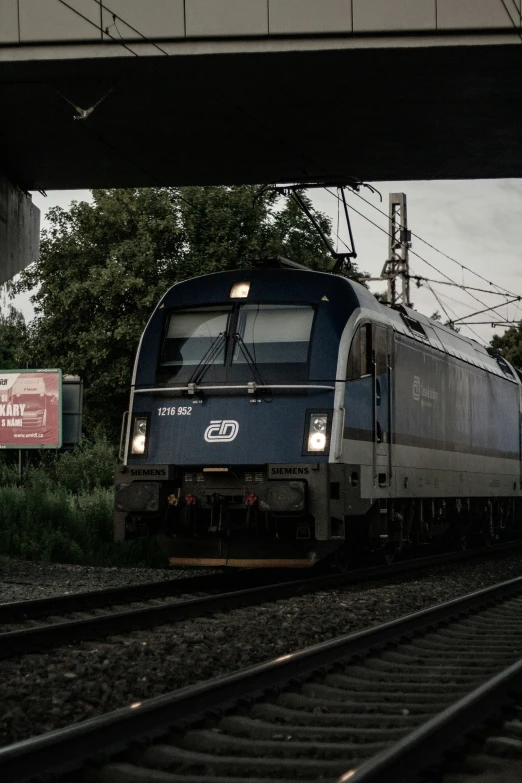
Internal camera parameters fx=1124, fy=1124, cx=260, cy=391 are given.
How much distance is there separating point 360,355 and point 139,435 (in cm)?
271

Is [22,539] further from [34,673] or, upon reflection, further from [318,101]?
[34,673]

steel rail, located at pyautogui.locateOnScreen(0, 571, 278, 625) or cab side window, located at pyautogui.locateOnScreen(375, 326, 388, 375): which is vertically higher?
A: cab side window, located at pyautogui.locateOnScreen(375, 326, 388, 375)

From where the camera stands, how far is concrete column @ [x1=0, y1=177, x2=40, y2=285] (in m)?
15.2

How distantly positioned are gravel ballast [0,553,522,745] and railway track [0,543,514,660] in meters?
0.17

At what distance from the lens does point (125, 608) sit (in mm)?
10664

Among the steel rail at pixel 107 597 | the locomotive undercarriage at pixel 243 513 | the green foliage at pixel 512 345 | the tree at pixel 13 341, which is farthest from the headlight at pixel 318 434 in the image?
the green foliage at pixel 512 345

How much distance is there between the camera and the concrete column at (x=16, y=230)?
15195 millimetres

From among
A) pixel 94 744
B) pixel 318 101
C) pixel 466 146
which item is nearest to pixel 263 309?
pixel 318 101

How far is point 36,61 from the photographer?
1110 cm

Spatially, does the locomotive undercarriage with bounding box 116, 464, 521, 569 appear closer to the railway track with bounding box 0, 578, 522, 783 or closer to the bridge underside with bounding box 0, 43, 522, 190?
the railway track with bounding box 0, 578, 522, 783

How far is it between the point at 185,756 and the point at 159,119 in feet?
31.6

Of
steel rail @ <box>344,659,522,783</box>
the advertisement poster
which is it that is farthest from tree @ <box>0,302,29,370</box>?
steel rail @ <box>344,659,522,783</box>

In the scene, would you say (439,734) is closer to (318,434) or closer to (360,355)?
(318,434)

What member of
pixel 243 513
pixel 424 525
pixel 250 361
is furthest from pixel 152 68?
pixel 424 525
